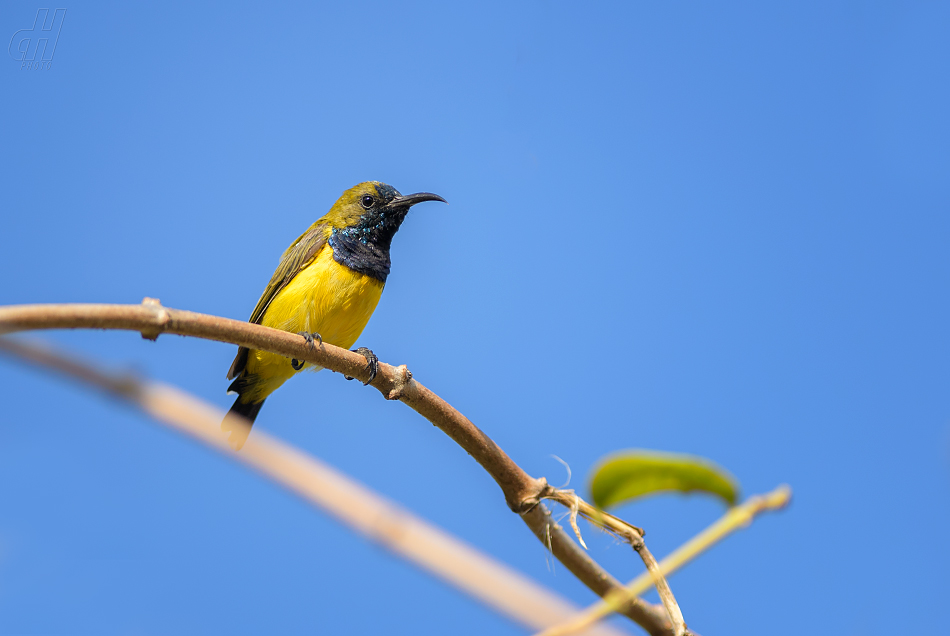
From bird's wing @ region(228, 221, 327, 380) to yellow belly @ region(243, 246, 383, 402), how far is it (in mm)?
68

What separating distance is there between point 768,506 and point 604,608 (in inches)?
11.0

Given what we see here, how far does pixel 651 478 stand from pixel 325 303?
4.24 meters

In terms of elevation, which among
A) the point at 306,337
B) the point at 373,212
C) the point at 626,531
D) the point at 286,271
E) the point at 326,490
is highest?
the point at 373,212

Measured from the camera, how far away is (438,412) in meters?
3.27

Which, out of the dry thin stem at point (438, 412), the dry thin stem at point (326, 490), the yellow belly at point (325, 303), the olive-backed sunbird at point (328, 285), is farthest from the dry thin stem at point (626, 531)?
the yellow belly at point (325, 303)

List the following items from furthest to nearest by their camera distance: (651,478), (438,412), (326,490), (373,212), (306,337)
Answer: (373,212) → (306,337) → (438,412) → (651,478) → (326,490)

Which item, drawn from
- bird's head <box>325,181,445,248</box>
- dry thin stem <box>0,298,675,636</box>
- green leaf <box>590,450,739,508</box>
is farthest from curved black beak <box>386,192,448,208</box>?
green leaf <box>590,450,739,508</box>

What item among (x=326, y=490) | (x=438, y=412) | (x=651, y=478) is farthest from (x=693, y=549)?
(x=438, y=412)

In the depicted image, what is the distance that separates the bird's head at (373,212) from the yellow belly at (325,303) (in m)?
0.38

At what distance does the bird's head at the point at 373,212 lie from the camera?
234 inches

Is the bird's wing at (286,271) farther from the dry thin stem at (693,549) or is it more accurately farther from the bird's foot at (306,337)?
the dry thin stem at (693,549)

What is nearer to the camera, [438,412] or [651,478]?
[651,478]

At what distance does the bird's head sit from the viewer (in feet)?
19.5

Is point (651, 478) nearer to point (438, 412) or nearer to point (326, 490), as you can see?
point (326, 490)
